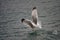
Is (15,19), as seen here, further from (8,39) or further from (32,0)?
(32,0)

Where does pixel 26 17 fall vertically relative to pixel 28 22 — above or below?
below

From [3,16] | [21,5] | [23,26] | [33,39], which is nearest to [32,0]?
[21,5]

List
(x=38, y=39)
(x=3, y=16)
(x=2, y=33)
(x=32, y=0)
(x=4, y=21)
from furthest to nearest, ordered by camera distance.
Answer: (x=32, y=0) → (x=3, y=16) → (x=4, y=21) → (x=2, y=33) → (x=38, y=39)

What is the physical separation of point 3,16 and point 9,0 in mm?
4383

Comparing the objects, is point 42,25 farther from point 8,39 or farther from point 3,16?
point 3,16

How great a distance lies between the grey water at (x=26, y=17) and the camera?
991 cm

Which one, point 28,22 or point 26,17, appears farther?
point 26,17

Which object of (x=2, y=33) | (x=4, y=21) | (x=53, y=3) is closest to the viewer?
(x=2, y=33)

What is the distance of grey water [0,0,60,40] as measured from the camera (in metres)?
9.91

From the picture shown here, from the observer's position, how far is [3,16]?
13.4 m

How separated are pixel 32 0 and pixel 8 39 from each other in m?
7.74

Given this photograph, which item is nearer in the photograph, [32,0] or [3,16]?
[3,16]

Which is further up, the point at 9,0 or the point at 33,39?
the point at 9,0

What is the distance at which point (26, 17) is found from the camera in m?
12.7
